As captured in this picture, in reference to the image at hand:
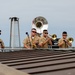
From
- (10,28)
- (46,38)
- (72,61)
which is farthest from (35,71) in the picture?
(10,28)

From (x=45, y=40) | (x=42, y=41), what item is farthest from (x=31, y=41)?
(x=45, y=40)

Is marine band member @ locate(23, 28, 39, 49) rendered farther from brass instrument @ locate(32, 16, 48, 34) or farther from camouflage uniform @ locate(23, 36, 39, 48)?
brass instrument @ locate(32, 16, 48, 34)

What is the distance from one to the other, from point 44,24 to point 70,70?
12683 mm

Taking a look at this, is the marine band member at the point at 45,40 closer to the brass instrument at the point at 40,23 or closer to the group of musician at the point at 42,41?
the group of musician at the point at 42,41

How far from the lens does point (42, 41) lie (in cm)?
1149

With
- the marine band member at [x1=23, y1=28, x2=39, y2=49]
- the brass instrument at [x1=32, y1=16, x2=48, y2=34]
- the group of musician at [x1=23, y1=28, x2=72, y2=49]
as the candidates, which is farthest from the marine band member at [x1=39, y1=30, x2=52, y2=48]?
the brass instrument at [x1=32, y1=16, x2=48, y2=34]

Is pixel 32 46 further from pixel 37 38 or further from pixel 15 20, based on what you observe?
pixel 15 20

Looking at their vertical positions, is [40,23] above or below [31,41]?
above

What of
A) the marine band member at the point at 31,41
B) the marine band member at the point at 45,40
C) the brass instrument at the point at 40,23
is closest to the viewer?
the marine band member at the point at 45,40

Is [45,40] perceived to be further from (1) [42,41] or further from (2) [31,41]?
(2) [31,41]

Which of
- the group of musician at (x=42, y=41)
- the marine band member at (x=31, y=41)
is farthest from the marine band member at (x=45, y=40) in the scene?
the marine band member at (x=31, y=41)

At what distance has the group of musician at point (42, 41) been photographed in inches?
451

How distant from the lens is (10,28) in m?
17.3

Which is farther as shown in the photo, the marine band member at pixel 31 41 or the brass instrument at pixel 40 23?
the brass instrument at pixel 40 23
